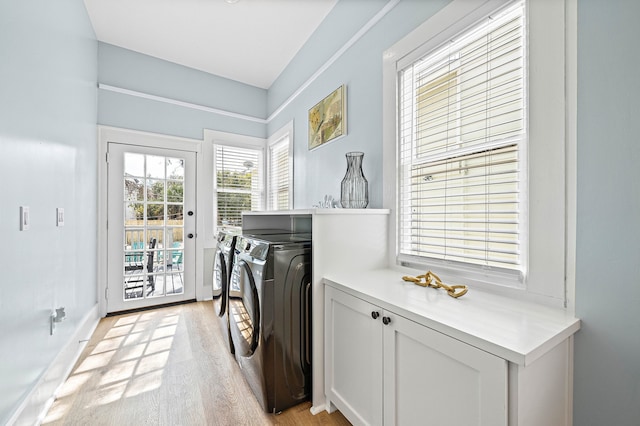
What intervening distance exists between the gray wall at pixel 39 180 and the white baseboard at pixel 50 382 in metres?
0.05

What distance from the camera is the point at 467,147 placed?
1308mm

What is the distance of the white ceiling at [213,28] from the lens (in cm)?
240

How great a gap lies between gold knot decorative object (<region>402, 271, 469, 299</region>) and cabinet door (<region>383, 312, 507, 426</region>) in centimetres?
30

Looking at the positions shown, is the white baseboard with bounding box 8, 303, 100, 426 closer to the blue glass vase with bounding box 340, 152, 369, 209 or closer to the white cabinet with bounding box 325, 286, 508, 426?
the white cabinet with bounding box 325, 286, 508, 426

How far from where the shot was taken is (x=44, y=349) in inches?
59.5

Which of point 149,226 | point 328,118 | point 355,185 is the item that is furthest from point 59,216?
point 328,118

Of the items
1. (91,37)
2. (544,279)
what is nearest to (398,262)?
(544,279)

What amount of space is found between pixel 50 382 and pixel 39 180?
1151 mm

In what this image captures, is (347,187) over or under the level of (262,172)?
under

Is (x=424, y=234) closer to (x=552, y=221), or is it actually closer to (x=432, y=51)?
(x=552, y=221)

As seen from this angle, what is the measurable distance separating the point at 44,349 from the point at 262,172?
2805mm

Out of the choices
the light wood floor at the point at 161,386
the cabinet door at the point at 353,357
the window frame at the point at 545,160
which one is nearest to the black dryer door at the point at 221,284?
the light wood floor at the point at 161,386

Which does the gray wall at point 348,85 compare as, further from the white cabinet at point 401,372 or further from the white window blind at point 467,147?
the white cabinet at point 401,372

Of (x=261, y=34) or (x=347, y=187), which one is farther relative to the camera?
(x=261, y=34)
